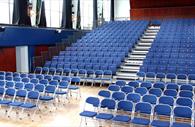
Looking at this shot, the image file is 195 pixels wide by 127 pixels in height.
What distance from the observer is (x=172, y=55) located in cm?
1436

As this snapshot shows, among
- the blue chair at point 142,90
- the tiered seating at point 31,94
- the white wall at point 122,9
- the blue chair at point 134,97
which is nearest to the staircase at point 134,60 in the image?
the tiered seating at point 31,94

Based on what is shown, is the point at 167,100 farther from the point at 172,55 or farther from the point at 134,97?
the point at 172,55

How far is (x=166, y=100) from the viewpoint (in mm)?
7543

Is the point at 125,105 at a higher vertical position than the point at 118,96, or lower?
lower

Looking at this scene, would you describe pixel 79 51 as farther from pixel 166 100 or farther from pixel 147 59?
pixel 166 100

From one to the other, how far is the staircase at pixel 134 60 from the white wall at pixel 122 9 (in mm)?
12450

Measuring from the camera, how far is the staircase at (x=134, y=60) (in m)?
13.8

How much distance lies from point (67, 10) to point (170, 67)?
9.89 m

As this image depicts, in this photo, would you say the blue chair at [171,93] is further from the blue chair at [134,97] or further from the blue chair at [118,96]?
the blue chair at [118,96]

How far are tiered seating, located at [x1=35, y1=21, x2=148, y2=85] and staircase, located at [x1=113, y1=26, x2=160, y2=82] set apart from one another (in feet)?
1.00

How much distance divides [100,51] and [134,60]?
83.4 inches

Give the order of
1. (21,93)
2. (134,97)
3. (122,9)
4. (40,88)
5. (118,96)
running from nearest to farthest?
(134,97) → (118,96) → (21,93) → (40,88) → (122,9)

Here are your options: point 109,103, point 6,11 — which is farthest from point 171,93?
point 6,11

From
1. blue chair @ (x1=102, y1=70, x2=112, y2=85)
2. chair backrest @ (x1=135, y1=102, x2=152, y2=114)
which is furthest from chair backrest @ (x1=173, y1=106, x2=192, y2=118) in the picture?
blue chair @ (x1=102, y1=70, x2=112, y2=85)
